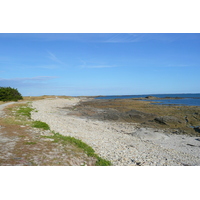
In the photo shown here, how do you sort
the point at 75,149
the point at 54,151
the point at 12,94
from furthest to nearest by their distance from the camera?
1. the point at 12,94
2. the point at 75,149
3. the point at 54,151

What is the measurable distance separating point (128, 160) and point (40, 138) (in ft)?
21.0

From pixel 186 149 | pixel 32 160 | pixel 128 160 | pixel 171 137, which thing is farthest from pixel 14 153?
pixel 171 137

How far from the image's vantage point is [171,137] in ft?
65.4

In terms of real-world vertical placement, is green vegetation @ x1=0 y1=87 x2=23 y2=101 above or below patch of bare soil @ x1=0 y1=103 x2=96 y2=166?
above

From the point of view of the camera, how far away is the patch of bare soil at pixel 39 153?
870cm

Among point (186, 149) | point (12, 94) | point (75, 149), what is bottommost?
point (186, 149)

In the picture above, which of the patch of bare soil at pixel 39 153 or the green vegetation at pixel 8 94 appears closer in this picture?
the patch of bare soil at pixel 39 153

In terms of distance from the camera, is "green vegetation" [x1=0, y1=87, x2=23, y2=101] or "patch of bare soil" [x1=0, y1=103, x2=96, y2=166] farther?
"green vegetation" [x1=0, y1=87, x2=23, y2=101]

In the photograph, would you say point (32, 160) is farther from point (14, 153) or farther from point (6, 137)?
point (6, 137)

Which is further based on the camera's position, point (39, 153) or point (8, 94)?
point (8, 94)

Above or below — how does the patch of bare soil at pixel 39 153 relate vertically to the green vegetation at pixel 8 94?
below

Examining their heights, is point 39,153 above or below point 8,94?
below

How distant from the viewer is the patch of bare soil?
8695 mm

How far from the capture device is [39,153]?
9781mm
